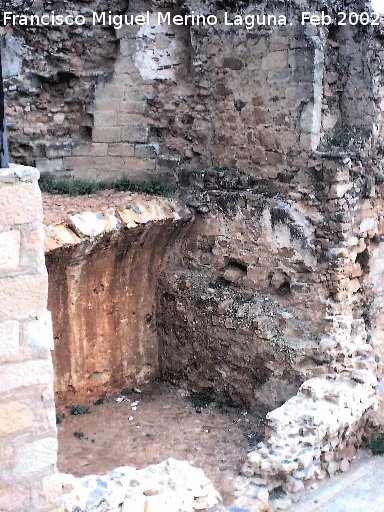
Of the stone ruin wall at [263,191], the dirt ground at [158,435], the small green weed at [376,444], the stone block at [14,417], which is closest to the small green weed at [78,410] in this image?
the dirt ground at [158,435]

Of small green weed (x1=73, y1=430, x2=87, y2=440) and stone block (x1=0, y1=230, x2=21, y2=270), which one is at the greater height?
stone block (x1=0, y1=230, x2=21, y2=270)

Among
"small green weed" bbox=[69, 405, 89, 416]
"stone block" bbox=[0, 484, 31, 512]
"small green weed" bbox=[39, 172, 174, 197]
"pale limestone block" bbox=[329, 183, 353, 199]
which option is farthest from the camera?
"small green weed" bbox=[39, 172, 174, 197]

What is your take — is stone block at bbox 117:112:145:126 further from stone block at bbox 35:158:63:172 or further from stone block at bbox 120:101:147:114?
stone block at bbox 35:158:63:172

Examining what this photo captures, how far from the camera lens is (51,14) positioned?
6777 millimetres

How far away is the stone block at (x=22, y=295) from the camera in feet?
9.75

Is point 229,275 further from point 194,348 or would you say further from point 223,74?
point 223,74

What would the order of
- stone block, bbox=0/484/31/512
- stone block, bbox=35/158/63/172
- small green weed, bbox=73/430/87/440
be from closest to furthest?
1. stone block, bbox=0/484/31/512
2. small green weed, bbox=73/430/87/440
3. stone block, bbox=35/158/63/172

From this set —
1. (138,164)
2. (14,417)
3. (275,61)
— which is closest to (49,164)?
(138,164)

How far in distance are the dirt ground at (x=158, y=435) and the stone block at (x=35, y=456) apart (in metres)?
2.32

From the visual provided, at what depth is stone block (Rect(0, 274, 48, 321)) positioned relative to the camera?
2.97 metres

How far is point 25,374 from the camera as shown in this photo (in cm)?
311

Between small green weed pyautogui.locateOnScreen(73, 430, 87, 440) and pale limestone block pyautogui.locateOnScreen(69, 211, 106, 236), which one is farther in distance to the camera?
small green weed pyautogui.locateOnScreen(73, 430, 87, 440)

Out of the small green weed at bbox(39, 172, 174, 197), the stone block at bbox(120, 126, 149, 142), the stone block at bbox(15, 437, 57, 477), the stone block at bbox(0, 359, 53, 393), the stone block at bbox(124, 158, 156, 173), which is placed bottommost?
the stone block at bbox(15, 437, 57, 477)

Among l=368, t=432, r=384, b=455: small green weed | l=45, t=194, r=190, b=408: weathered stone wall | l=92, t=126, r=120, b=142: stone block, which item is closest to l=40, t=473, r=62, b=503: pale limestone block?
l=45, t=194, r=190, b=408: weathered stone wall
